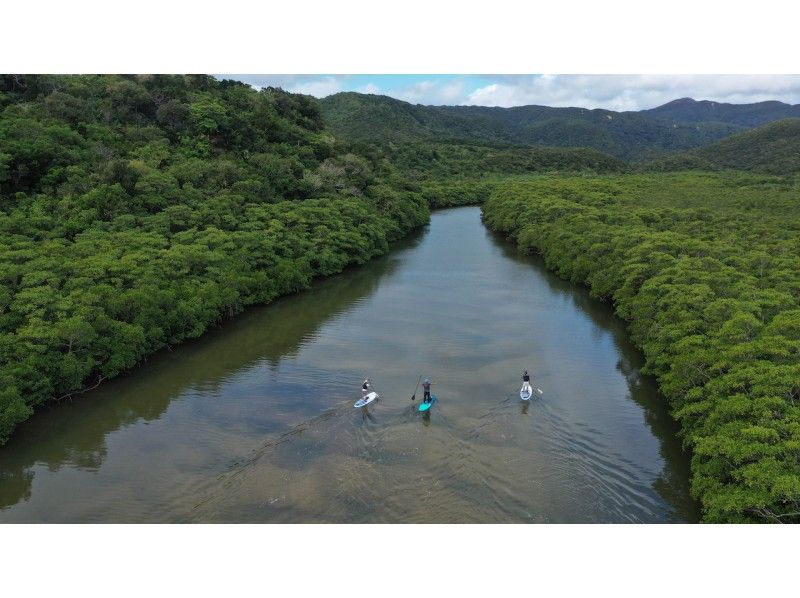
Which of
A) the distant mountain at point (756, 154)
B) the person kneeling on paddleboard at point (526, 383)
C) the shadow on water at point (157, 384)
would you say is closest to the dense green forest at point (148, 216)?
the shadow on water at point (157, 384)

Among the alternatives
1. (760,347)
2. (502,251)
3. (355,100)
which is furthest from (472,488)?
(355,100)

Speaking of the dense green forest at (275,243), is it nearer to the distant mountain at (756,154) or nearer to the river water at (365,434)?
the river water at (365,434)

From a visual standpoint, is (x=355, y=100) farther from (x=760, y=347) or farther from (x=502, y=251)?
(x=760, y=347)

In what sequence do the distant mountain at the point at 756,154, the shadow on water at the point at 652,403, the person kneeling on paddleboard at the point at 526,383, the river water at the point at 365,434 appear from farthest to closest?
the distant mountain at the point at 756,154, the person kneeling on paddleboard at the point at 526,383, the shadow on water at the point at 652,403, the river water at the point at 365,434

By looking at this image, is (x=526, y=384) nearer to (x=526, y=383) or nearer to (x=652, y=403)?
(x=526, y=383)

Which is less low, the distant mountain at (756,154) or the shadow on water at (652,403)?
the distant mountain at (756,154)

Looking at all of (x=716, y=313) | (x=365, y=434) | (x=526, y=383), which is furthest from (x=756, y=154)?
(x=365, y=434)

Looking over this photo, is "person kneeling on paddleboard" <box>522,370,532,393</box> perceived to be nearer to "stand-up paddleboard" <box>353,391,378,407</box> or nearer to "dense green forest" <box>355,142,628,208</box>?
"stand-up paddleboard" <box>353,391,378,407</box>
